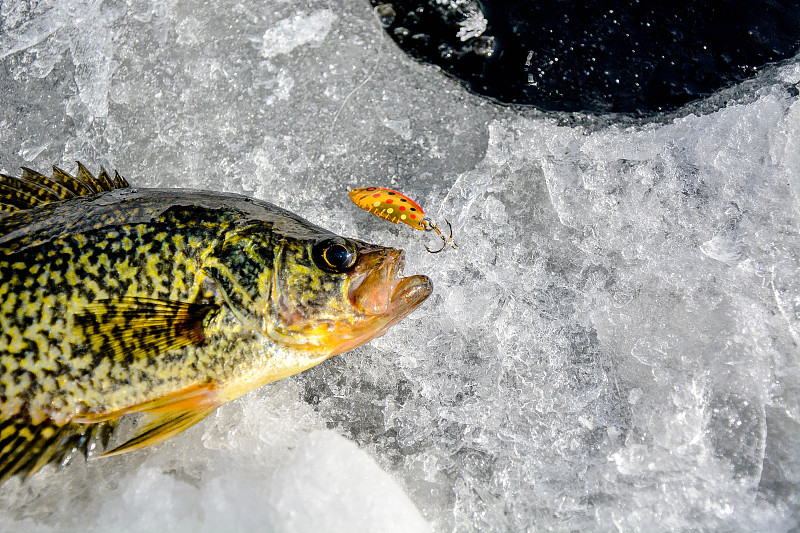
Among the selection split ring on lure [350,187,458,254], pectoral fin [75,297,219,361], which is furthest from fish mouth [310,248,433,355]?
split ring on lure [350,187,458,254]

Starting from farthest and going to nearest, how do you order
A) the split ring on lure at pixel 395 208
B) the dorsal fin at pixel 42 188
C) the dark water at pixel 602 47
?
the dark water at pixel 602 47, the split ring on lure at pixel 395 208, the dorsal fin at pixel 42 188

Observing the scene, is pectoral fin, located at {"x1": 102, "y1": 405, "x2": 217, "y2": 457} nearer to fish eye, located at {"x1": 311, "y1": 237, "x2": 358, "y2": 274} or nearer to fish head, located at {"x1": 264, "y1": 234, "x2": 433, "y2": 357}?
fish head, located at {"x1": 264, "y1": 234, "x2": 433, "y2": 357}

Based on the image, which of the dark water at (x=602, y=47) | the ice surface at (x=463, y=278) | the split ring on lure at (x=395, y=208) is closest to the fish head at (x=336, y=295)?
the ice surface at (x=463, y=278)

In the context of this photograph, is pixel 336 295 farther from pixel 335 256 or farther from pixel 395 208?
pixel 395 208

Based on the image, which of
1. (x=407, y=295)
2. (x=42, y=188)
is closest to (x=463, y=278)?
(x=407, y=295)

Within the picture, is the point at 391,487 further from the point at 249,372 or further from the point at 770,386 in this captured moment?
the point at 770,386

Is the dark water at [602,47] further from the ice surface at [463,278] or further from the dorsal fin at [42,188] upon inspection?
the dorsal fin at [42,188]
